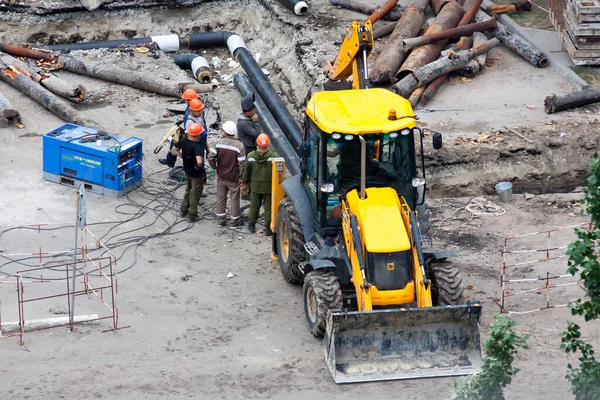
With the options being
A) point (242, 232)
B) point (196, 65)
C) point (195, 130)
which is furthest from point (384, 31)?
Answer: point (242, 232)

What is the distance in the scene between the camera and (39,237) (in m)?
15.2

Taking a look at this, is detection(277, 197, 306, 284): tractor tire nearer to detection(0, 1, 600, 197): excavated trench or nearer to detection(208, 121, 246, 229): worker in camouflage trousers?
Answer: detection(208, 121, 246, 229): worker in camouflage trousers

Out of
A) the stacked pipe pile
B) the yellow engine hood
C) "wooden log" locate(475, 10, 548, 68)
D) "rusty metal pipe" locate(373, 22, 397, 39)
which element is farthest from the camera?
"rusty metal pipe" locate(373, 22, 397, 39)

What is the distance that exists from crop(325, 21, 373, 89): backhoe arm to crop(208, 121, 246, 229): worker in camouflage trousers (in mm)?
1921

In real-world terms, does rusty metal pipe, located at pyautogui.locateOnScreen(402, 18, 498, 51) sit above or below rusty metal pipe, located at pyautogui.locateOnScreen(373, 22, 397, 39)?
above

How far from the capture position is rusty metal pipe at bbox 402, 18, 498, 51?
20.3m

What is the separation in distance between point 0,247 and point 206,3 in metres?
12.5

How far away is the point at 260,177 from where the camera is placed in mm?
15086

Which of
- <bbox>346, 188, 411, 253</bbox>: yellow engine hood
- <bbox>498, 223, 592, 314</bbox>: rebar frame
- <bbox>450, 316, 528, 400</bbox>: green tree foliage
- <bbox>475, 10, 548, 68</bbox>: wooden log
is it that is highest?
<bbox>450, 316, 528, 400</bbox>: green tree foliage

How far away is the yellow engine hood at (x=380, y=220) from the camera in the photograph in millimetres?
11852

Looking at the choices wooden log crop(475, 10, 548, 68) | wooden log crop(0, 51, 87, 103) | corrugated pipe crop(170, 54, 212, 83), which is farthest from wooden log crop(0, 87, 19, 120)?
wooden log crop(475, 10, 548, 68)

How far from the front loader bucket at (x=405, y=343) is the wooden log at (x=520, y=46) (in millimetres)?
10182

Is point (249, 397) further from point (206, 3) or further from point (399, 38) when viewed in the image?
point (206, 3)

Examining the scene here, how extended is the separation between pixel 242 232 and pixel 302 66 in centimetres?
683
